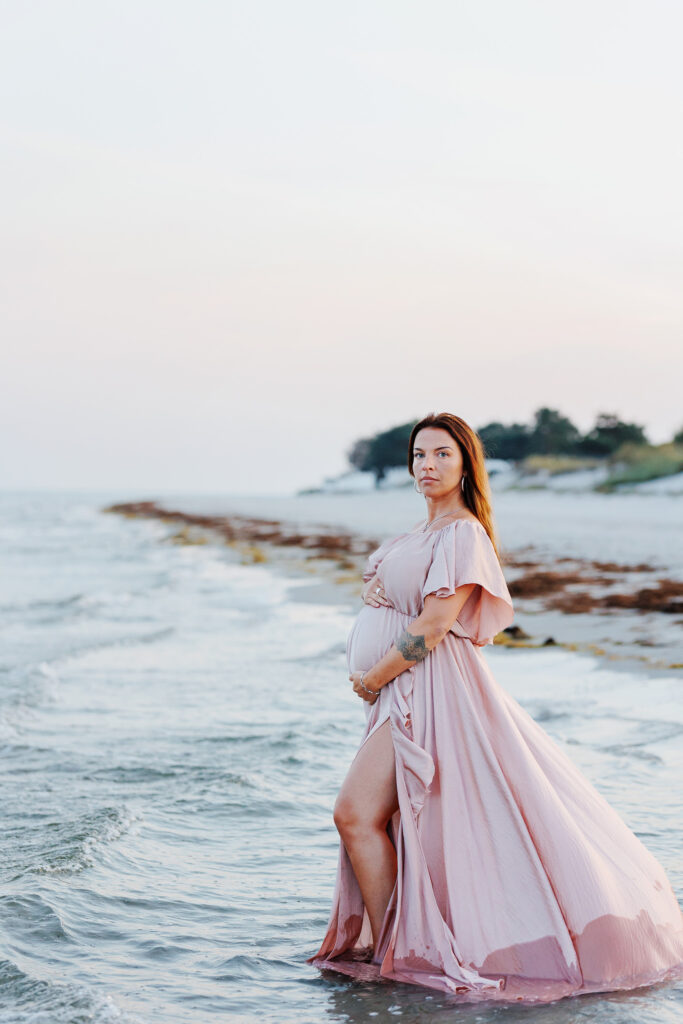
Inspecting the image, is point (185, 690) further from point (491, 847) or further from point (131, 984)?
point (491, 847)

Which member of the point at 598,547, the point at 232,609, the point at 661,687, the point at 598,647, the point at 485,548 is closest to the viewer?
the point at 485,548

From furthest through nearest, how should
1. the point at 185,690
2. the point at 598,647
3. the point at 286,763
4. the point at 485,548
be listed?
the point at 598,647 < the point at 185,690 < the point at 286,763 < the point at 485,548

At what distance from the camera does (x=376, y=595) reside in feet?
12.8

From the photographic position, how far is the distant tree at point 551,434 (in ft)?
211

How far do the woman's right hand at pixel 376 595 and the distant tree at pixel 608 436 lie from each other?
2094 inches

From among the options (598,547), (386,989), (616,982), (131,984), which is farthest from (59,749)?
(598,547)

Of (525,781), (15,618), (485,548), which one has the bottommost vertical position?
(15,618)

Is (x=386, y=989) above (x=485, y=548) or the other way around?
the other way around

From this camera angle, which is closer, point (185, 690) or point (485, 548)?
point (485, 548)

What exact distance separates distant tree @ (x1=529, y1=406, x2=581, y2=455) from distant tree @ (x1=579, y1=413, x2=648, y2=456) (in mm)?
3457

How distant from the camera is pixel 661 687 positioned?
882 centimetres

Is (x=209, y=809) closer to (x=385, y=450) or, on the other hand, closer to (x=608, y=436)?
(x=608, y=436)

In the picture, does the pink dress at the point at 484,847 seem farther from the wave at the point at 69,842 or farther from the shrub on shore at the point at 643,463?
the shrub on shore at the point at 643,463

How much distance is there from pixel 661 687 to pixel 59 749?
15.8ft
